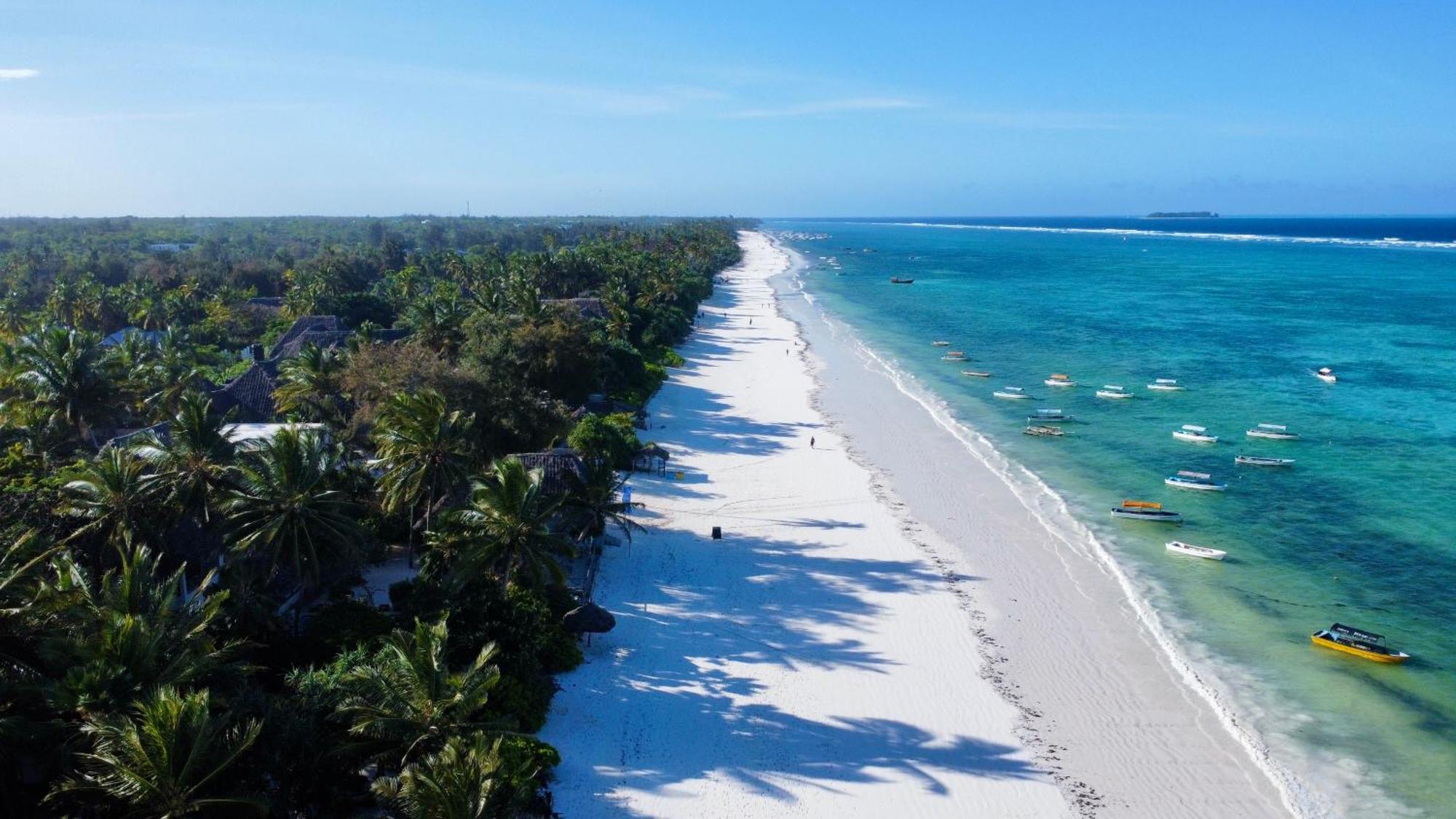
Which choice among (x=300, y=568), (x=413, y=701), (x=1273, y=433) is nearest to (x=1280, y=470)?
(x=1273, y=433)

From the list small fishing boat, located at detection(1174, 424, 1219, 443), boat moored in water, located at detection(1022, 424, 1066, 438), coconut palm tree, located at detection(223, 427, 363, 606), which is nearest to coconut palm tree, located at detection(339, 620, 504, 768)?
coconut palm tree, located at detection(223, 427, 363, 606)

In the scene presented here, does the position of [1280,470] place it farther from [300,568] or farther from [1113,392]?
[300,568]

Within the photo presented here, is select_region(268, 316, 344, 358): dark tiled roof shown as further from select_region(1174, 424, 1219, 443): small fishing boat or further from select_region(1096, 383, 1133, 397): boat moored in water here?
select_region(1174, 424, 1219, 443): small fishing boat

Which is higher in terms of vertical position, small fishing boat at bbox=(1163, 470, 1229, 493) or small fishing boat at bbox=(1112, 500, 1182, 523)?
small fishing boat at bbox=(1163, 470, 1229, 493)

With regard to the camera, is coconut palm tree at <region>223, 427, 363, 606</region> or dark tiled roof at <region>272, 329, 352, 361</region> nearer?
coconut palm tree at <region>223, 427, 363, 606</region>

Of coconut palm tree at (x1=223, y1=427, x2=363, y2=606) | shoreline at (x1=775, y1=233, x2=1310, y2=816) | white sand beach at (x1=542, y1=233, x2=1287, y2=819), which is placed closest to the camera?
white sand beach at (x1=542, y1=233, x2=1287, y2=819)

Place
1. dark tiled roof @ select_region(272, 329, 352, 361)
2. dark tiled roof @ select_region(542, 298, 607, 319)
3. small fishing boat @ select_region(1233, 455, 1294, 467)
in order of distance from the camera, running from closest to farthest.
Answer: small fishing boat @ select_region(1233, 455, 1294, 467) < dark tiled roof @ select_region(272, 329, 352, 361) < dark tiled roof @ select_region(542, 298, 607, 319)

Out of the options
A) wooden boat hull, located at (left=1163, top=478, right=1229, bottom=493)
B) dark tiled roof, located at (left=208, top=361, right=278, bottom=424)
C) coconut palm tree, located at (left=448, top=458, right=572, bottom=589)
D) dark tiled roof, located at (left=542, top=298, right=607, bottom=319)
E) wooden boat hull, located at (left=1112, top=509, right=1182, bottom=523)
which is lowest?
wooden boat hull, located at (left=1112, top=509, right=1182, bottom=523)

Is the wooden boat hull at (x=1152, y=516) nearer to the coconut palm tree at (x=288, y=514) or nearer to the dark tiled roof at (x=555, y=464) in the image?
the dark tiled roof at (x=555, y=464)

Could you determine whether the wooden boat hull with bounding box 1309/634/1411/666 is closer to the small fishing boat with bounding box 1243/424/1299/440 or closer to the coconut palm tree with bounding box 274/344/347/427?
the small fishing boat with bounding box 1243/424/1299/440
